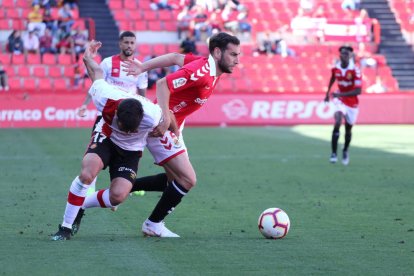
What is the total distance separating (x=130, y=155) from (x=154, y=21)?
2663cm

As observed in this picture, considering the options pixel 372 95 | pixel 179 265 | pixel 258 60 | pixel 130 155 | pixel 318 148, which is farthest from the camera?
pixel 258 60

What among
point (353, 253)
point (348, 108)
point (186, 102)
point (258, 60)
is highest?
point (186, 102)

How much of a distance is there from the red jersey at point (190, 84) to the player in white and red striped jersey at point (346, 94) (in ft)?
31.2

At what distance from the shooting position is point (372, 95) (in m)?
31.0

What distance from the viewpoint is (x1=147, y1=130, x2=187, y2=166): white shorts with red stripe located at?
9.64 metres

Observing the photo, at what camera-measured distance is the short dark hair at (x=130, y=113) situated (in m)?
8.79

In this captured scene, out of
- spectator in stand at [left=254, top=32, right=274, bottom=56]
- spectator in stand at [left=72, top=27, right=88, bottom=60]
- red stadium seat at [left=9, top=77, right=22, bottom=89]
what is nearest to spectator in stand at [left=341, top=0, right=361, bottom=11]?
spectator in stand at [left=254, top=32, right=274, bottom=56]

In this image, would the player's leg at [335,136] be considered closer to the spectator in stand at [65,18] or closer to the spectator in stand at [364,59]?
the spectator in stand at [65,18]

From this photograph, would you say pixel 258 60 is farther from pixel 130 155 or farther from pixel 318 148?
pixel 130 155

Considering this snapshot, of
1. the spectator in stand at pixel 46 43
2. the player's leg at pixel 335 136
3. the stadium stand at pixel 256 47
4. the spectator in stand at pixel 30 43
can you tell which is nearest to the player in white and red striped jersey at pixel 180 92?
the player's leg at pixel 335 136

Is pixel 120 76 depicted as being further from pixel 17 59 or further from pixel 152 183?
pixel 17 59

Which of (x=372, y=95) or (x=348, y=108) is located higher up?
(x=348, y=108)

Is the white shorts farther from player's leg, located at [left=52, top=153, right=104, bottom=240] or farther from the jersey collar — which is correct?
player's leg, located at [left=52, top=153, right=104, bottom=240]

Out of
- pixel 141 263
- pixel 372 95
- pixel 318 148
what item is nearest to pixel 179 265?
pixel 141 263
